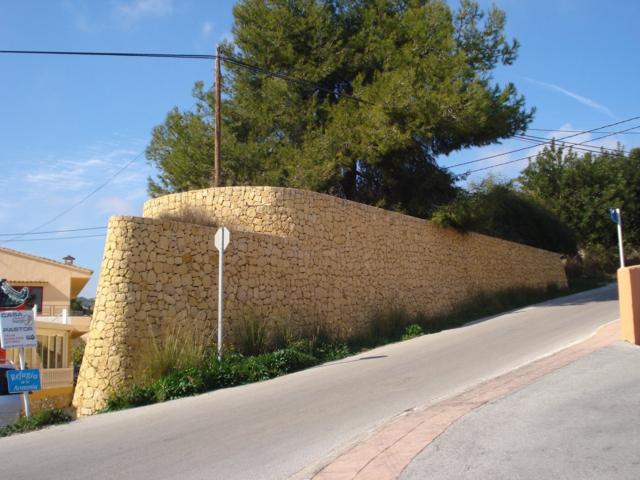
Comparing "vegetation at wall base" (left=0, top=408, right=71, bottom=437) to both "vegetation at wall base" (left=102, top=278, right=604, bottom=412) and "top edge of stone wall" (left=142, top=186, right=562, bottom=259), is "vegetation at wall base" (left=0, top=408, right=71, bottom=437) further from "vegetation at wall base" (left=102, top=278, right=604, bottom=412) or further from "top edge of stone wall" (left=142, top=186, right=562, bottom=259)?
"top edge of stone wall" (left=142, top=186, right=562, bottom=259)

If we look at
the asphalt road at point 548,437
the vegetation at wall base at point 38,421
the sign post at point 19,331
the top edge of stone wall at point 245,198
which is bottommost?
the vegetation at wall base at point 38,421

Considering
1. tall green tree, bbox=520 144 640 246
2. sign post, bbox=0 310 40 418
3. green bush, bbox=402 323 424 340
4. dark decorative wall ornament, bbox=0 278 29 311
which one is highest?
tall green tree, bbox=520 144 640 246

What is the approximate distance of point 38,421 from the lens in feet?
37.9

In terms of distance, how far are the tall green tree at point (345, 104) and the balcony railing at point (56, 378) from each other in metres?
8.31

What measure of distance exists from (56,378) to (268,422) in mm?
16381

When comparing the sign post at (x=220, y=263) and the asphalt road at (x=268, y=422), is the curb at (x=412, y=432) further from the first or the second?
the sign post at (x=220, y=263)

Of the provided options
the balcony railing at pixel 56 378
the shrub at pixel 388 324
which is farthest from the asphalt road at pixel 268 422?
the balcony railing at pixel 56 378

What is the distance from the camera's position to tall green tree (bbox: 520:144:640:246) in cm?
4038

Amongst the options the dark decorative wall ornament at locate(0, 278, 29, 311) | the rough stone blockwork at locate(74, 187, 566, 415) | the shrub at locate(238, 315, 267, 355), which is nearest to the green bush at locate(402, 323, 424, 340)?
the rough stone blockwork at locate(74, 187, 566, 415)

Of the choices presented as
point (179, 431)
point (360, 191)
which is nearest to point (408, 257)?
point (360, 191)

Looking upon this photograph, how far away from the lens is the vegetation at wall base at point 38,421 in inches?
443

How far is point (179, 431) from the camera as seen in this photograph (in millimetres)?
9289

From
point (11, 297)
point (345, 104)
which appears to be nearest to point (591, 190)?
point (345, 104)

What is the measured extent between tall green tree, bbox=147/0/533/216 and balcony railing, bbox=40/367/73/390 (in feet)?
27.3
